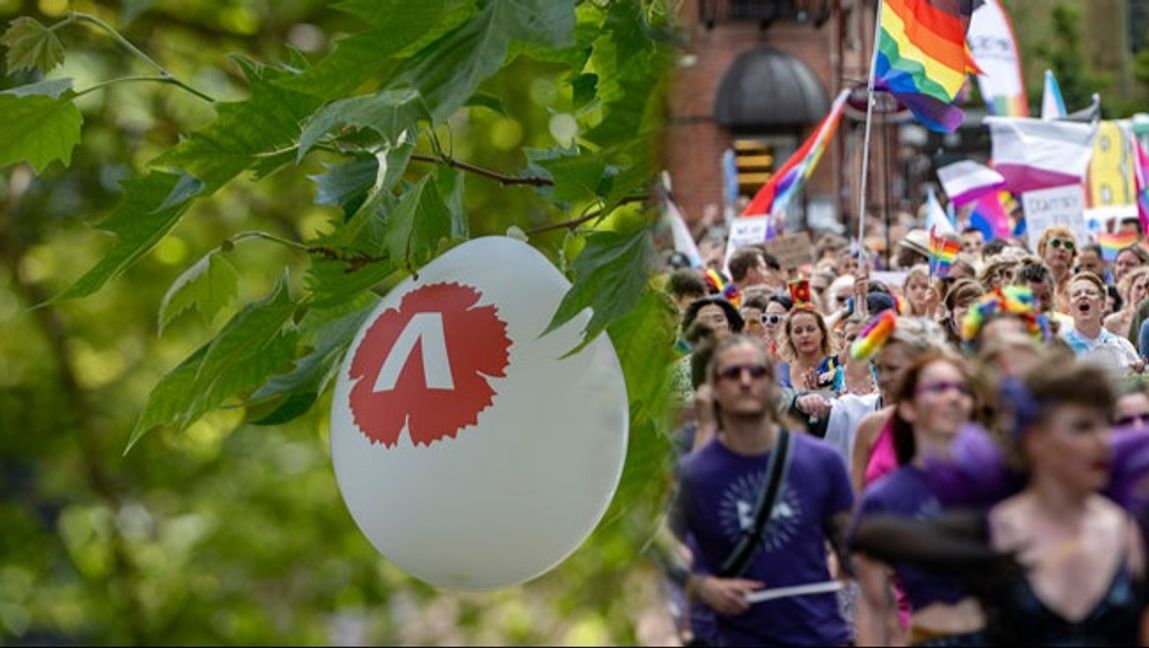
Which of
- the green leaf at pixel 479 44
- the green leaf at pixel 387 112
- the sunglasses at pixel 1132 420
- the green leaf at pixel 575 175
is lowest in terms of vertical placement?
Result: the sunglasses at pixel 1132 420

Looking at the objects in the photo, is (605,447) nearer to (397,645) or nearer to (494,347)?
(494,347)

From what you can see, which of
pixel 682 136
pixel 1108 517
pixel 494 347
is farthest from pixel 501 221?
pixel 1108 517

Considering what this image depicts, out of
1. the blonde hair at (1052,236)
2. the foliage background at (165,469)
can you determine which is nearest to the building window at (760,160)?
the blonde hair at (1052,236)

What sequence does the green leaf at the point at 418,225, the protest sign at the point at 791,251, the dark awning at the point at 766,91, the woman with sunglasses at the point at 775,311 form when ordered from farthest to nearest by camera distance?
the protest sign at the point at 791,251
the woman with sunglasses at the point at 775,311
the dark awning at the point at 766,91
the green leaf at the point at 418,225

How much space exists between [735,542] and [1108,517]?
440 millimetres

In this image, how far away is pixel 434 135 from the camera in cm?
230

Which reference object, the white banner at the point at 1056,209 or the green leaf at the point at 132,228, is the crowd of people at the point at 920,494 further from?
the white banner at the point at 1056,209

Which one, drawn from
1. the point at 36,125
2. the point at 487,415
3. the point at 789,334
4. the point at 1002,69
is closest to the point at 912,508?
the point at 487,415

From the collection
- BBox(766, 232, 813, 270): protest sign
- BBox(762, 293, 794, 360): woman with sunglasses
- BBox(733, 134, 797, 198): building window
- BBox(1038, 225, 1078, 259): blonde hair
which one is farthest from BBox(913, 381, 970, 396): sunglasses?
BBox(733, 134, 797, 198): building window

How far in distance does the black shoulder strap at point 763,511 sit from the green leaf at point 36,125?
76 centimetres

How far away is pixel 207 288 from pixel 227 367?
0.46 feet

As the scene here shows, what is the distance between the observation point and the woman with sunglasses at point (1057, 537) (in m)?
2.02

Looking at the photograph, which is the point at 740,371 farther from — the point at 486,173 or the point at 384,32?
Result: the point at 384,32

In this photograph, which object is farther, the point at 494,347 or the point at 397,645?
the point at 397,645
